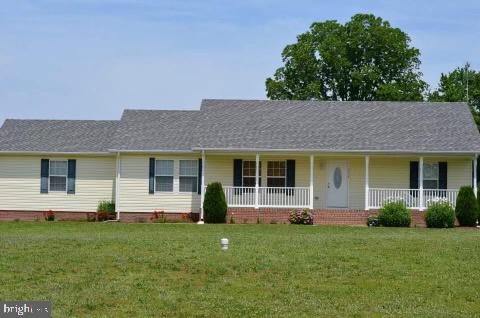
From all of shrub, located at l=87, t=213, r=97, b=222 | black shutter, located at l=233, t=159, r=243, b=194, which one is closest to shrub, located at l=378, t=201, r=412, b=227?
black shutter, located at l=233, t=159, r=243, b=194

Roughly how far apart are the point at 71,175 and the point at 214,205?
7.22m

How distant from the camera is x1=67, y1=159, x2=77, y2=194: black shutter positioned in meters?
34.9

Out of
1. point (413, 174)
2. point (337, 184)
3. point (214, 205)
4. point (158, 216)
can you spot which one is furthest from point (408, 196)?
point (158, 216)

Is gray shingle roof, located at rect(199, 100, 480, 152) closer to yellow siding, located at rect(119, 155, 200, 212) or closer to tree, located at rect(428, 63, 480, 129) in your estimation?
yellow siding, located at rect(119, 155, 200, 212)

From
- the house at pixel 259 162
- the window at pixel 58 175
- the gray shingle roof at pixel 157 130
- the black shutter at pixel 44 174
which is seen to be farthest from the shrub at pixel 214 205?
the black shutter at pixel 44 174

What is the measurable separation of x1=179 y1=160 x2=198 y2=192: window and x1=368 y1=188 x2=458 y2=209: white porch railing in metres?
7.20

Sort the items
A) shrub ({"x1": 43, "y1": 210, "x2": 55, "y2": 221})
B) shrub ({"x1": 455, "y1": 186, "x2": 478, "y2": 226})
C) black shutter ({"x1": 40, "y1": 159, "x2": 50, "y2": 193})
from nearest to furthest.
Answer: shrub ({"x1": 455, "y1": 186, "x2": 478, "y2": 226}), shrub ({"x1": 43, "y1": 210, "x2": 55, "y2": 221}), black shutter ({"x1": 40, "y1": 159, "x2": 50, "y2": 193})

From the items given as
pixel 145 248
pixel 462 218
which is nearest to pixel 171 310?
pixel 145 248

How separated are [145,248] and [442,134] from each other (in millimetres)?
18321

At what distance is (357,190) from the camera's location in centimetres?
3391

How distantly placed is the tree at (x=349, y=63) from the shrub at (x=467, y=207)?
2124 centimetres

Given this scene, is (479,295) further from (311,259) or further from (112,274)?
(112,274)
